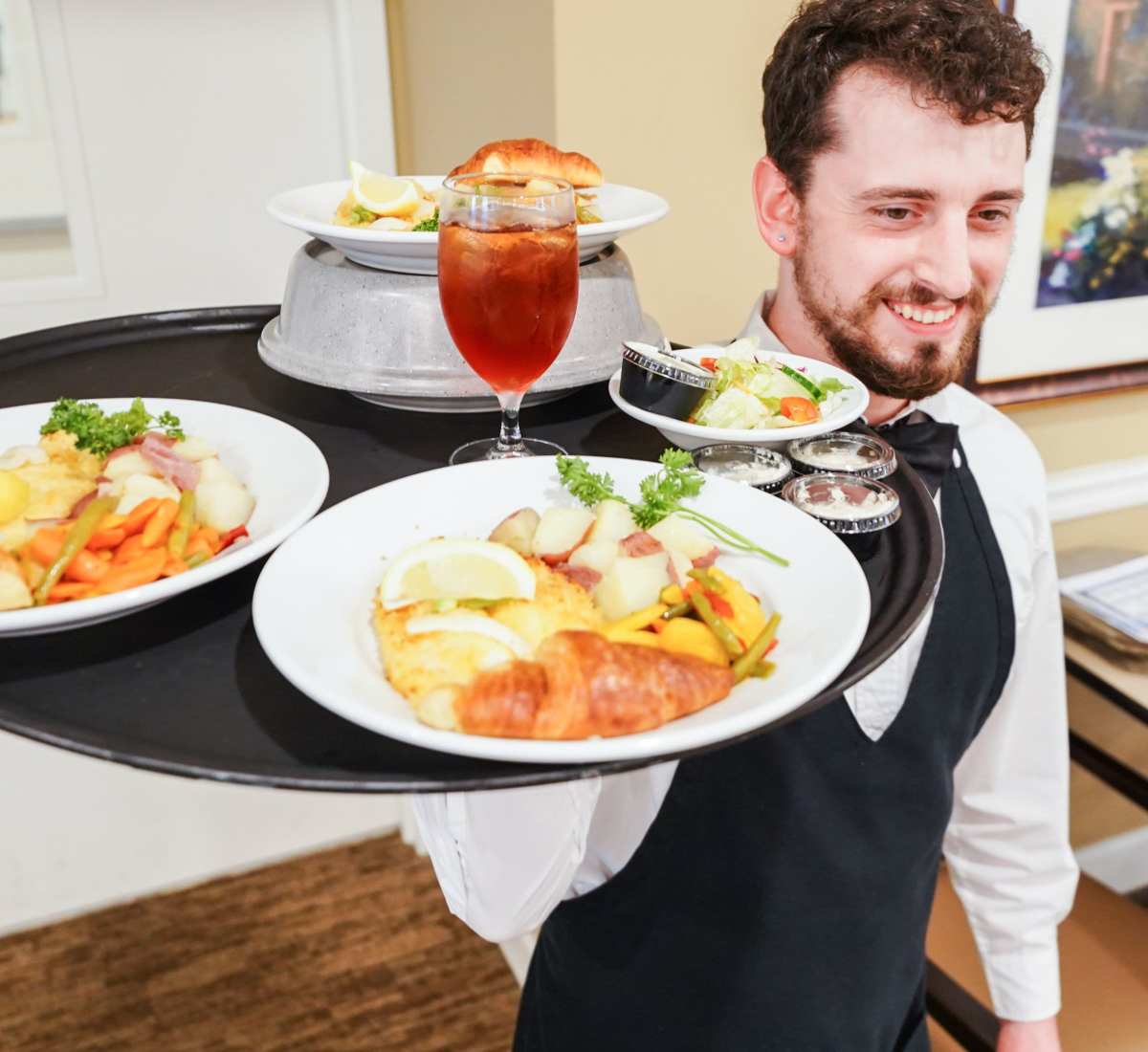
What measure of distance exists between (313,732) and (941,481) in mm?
1092

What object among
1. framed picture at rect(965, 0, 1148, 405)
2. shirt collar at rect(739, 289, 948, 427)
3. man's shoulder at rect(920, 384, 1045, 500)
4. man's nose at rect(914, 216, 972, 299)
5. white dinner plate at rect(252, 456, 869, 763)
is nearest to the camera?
white dinner plate at rect(252, 456, 869, 763)

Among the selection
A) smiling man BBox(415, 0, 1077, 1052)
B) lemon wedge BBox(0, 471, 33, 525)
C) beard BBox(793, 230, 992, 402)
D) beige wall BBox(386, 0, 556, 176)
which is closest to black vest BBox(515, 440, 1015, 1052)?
smiling man BBox(415, 0, 1077, 1052)

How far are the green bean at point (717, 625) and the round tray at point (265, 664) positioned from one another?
7 centimetres

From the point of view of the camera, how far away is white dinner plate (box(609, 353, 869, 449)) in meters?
0.90

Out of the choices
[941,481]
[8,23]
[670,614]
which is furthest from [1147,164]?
[8,23]

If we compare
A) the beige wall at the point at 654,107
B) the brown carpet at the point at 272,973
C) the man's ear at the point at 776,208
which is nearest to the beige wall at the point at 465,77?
the beige wall at the point at 654,107

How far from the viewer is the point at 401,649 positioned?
26.2 inches

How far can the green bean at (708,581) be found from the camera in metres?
0.71

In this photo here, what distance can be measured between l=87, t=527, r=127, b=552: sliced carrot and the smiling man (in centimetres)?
64

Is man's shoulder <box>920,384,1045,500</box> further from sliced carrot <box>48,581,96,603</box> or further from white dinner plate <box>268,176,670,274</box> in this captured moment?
sliced carrot <box>48,581,96,603</box>

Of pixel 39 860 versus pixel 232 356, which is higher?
pixel 232 356

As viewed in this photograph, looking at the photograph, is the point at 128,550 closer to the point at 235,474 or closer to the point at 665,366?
the point at 235,474

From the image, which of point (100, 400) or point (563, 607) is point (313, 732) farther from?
point (100, 400)

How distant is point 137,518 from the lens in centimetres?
77
